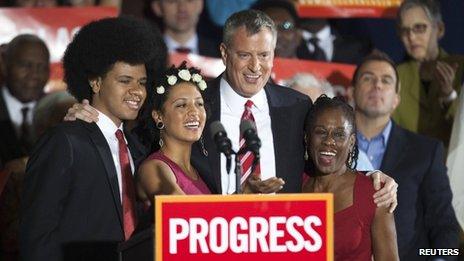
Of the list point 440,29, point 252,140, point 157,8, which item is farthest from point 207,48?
point 252,140

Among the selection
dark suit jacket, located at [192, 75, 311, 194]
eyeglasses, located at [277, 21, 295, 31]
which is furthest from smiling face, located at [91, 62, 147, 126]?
eyeglasses, located at [277, 21, 295, 31]

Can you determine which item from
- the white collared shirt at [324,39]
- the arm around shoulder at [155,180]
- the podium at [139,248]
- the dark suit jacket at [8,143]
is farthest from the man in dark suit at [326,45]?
the podium at [139,248]

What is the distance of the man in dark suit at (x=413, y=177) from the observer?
6.50 m

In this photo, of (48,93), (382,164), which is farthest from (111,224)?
(48,93)

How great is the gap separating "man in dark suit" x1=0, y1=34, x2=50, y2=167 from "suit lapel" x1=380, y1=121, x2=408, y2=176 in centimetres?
213

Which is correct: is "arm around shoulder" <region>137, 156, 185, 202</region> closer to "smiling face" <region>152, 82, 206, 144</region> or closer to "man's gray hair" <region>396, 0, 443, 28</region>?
"smiling face" <region>152, 82, 206, 144</region>

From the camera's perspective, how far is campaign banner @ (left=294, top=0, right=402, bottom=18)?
782cm

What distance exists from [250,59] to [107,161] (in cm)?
81

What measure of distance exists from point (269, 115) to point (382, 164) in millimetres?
1145

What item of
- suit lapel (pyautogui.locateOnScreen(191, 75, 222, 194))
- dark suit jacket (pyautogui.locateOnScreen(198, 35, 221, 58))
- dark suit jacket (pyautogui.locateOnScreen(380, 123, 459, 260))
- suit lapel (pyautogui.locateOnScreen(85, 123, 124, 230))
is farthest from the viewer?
dark suit jacket (pyautogui.locateOnScreen(198, 35, 221, 58))

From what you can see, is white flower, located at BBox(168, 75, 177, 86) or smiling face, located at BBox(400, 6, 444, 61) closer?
white flower, located at BBox(168, 75, 177, 86)

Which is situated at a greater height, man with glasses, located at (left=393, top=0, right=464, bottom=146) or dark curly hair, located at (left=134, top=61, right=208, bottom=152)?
man with glasses, located at (left=393, top=0, right=464, bottom=146)

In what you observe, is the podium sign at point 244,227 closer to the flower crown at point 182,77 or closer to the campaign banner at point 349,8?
the flower crown at point 182,77

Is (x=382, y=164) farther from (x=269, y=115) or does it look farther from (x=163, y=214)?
(x=163, y=214)
